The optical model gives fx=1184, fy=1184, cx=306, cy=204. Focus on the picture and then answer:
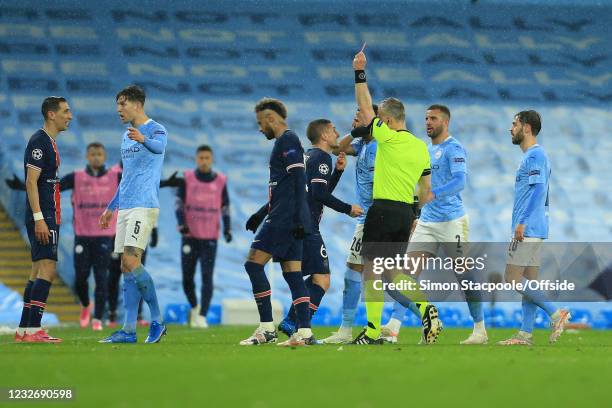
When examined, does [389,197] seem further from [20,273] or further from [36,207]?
[20,273]

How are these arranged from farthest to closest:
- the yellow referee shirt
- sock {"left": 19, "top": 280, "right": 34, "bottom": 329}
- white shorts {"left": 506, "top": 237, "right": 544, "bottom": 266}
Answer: white shorts {"left": 506, "top": 237, "right": 544, "bottom": 266}
sock {"left": 19, "top": 280, "right": 34, "bottom": 329}
the yellow referee shirt

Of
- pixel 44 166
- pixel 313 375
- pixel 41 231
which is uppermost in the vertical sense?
pixel 44 166

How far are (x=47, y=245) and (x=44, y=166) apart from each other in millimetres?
736

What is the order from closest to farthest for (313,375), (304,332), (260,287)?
1. (313,375)
2. (304,332)
3. (260,287)

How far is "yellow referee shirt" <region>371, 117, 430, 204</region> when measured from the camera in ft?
34.3

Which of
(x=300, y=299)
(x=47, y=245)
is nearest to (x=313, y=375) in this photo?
(x=300, y=299)

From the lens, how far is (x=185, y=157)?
23.4m

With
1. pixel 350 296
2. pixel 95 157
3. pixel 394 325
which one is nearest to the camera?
pixel 350 296

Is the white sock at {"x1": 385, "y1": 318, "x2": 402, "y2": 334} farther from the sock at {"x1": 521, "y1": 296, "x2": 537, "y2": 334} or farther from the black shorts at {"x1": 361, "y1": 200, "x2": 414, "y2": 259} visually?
the black shorts at {"x1": 361, "y1": 200, "x2": 414, "y2": 259}

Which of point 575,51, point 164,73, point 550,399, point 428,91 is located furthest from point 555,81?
point 550,399

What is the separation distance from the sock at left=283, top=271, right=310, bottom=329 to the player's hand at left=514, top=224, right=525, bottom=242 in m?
2.18

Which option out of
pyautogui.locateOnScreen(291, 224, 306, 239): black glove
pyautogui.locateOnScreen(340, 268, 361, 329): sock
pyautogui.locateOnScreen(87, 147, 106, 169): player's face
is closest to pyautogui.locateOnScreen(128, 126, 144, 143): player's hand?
pyautogui.locateOnScreen(291, 224, 306, 239): black glove

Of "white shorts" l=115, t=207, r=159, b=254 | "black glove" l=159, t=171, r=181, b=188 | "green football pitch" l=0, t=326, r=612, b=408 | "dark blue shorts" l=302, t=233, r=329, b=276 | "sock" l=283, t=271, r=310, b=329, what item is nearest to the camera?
"green football pitch" l=0, t=326, r=612, b=408

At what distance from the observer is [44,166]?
36.0ft
